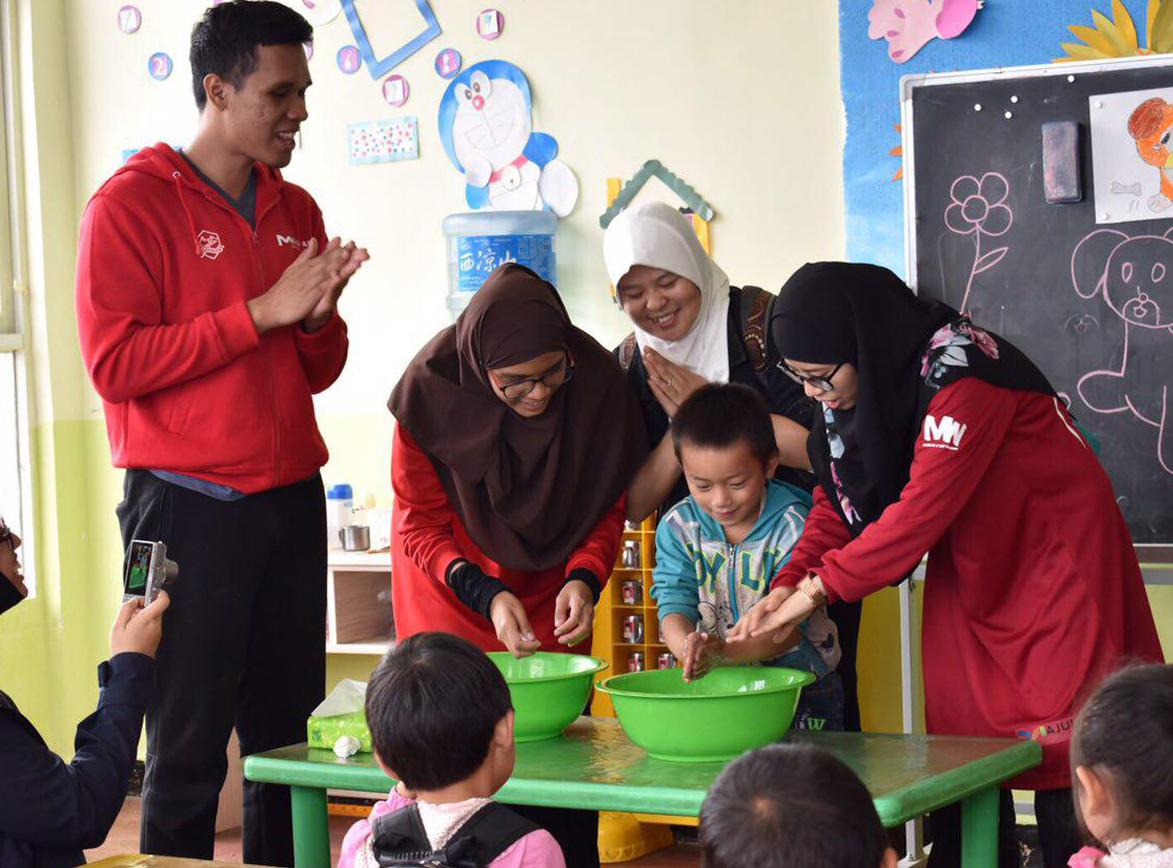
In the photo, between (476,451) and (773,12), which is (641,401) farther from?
(773,12)

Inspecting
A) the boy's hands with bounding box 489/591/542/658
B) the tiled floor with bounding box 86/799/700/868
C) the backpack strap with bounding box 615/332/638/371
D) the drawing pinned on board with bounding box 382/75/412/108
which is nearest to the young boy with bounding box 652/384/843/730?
the boy's hands with bounding box 489/591/542/658

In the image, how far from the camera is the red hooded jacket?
2568mm

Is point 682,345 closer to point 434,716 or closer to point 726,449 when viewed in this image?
point 726,449

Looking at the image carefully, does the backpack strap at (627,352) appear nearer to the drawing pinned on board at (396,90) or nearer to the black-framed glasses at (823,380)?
the black-framed glasses at (823,380)

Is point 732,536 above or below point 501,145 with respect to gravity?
below

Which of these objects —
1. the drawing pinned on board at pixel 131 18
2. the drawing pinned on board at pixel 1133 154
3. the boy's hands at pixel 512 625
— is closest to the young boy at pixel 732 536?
the boy's hands at pixel 512 625

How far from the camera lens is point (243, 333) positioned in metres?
2.59

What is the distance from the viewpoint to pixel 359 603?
441 cm

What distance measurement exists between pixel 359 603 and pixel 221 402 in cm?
185

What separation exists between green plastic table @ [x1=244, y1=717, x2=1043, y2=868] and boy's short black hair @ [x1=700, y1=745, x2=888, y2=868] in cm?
55

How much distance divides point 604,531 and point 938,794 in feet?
3.46

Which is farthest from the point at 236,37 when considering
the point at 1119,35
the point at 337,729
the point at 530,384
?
the point at 1119,35

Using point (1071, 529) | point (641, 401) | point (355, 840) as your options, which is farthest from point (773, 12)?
point (355, 840)

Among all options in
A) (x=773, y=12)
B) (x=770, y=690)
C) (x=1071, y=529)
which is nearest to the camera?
(x=770, y=690)
